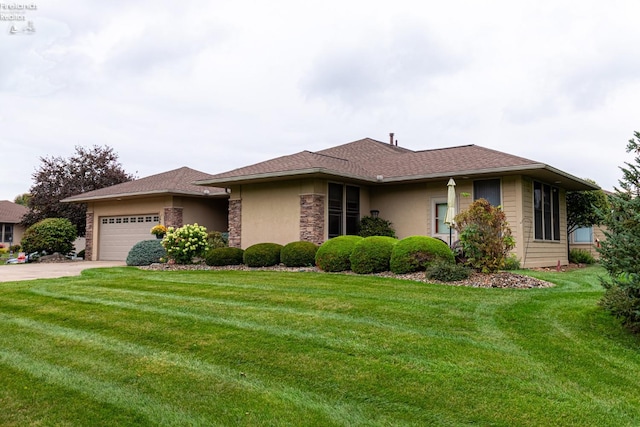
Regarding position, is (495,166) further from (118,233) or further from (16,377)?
(118,233)

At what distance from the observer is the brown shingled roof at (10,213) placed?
35281 mm

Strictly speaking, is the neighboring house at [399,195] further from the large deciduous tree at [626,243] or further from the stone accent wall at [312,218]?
the large deciduous tree at [626,243]

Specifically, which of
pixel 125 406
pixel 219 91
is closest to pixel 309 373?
pixel 125 406

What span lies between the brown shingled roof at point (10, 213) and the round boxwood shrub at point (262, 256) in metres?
29.0

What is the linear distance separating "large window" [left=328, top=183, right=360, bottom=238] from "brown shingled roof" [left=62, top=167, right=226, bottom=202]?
5.08m

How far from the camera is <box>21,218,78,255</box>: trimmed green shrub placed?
21.0 metres

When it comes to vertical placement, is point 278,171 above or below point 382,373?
above

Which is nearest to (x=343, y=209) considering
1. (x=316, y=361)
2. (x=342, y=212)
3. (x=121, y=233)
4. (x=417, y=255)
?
(x=342, y=212)

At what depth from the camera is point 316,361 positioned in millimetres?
4414

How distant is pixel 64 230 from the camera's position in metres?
21.8

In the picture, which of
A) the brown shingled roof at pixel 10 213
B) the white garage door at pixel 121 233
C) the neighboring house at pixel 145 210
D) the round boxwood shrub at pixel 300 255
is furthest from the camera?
the brown shingled roof at pixel 10 213

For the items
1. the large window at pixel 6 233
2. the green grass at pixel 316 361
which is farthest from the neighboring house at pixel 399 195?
the large window at pixel 6 233

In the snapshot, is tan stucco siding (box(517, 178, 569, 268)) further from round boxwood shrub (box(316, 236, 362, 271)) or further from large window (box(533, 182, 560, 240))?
round boxwood shrub (box(316, 236, 362, 271))

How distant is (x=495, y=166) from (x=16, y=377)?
1222cm
